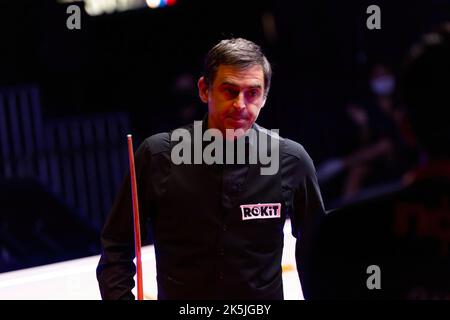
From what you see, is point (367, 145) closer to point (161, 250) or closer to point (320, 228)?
point (161, 250)

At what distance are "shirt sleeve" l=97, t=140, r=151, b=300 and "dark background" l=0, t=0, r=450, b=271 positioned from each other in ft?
11.4

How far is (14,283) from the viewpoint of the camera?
276 centimetres

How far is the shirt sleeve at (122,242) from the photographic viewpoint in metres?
1.73

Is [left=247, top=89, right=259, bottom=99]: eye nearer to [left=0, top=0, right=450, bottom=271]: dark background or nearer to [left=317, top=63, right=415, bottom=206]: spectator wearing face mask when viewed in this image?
[left=0, top=0, right=450, bottom=271]: dark background

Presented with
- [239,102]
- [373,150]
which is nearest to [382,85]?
[373,150]

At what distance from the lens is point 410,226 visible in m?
1.01

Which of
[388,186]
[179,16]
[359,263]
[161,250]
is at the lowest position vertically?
[388,186]

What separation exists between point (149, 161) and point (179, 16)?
434 centimetres

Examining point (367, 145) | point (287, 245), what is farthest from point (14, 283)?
point (367, 145)

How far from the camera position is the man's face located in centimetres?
178

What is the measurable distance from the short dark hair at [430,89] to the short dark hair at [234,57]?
84 cm

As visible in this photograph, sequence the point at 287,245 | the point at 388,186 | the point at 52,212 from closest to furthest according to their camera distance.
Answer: the point at 287,245 < the point at 52,212 < the point at 388,186

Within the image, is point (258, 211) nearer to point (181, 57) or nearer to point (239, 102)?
point (239, 102)

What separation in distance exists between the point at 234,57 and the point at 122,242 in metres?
0.53
